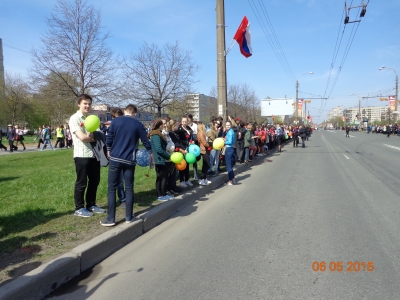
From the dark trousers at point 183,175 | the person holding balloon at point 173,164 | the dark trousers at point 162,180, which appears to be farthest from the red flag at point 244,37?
the dark trousers at point 162,180

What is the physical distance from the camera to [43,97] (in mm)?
20172

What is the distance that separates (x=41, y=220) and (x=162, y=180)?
2.38 metres

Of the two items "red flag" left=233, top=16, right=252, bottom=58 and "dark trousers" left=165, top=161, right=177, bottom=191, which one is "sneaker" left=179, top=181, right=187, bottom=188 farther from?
"red flag" left=233, top=16, right=252, bottom=58

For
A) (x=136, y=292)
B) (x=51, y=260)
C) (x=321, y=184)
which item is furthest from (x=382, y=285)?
(x=321, y=184)

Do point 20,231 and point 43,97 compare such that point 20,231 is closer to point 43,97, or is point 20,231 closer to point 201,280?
point 201,280

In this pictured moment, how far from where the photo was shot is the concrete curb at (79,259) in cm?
303

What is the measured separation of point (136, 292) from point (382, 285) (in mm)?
2579

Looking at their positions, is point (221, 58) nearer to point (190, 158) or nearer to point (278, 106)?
point (190, 158)

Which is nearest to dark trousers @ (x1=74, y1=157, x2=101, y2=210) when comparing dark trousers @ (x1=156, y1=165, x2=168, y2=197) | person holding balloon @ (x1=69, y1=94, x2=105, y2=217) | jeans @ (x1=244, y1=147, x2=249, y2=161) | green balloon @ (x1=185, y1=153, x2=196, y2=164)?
person holding balloon @ (x1=69, y1=94, x2=105, y2=217)

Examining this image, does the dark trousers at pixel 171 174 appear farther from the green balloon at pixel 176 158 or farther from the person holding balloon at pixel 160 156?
the green balloon at pixel 176 158

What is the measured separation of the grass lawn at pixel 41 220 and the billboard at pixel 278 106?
38.0 meters

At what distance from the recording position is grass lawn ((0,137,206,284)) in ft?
12.3

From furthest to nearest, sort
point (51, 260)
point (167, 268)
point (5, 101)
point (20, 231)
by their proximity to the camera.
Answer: point (5, 101) < point (20, 231) < point (167, 268) < point (51, 260)

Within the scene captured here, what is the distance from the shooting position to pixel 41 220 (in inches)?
199
